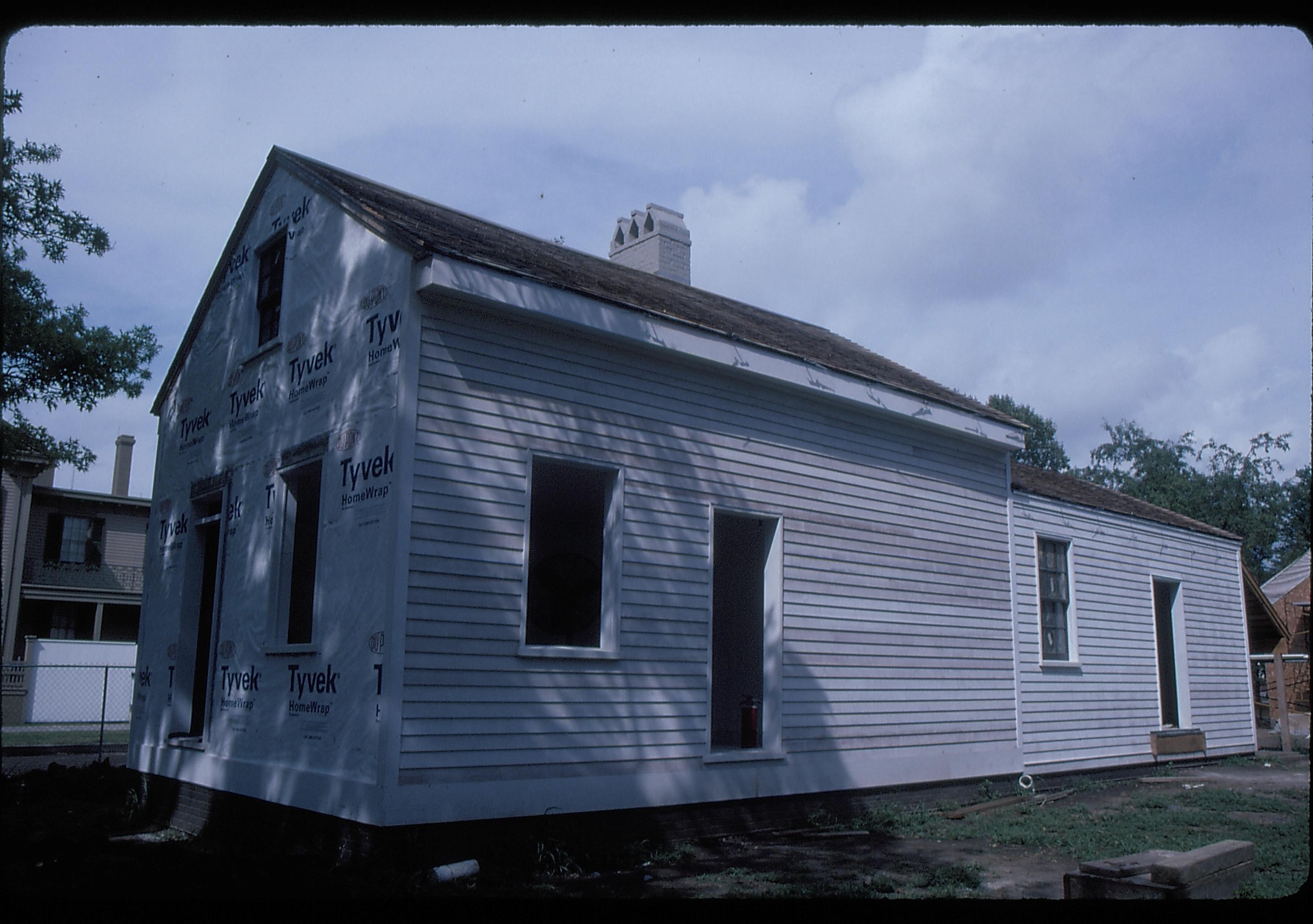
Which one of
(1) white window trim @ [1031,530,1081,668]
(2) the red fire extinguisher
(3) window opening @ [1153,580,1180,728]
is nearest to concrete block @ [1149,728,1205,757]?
(3) window opening @ [1153,580,1180,728]

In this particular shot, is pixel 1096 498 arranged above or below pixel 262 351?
below

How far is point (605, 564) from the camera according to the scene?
8.85 meters

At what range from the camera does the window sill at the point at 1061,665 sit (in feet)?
43.6

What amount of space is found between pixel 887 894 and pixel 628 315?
5197 mm

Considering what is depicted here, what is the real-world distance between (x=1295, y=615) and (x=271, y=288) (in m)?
33.7

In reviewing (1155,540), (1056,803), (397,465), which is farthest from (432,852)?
(1155,540)

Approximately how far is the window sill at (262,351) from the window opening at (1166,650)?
43.7 feet

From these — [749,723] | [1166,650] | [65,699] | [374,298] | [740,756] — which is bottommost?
[65,699]

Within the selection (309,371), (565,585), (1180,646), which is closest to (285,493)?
(309,371)

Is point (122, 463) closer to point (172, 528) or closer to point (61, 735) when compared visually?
point (61, 735)

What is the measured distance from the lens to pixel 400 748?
7.30m

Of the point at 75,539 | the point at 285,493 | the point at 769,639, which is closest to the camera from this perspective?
the point at 285,493

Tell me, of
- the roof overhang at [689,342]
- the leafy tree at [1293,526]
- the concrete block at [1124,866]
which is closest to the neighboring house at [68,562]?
the roof overhang at [689,342]

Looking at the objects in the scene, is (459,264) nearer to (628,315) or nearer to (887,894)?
(628,315)
